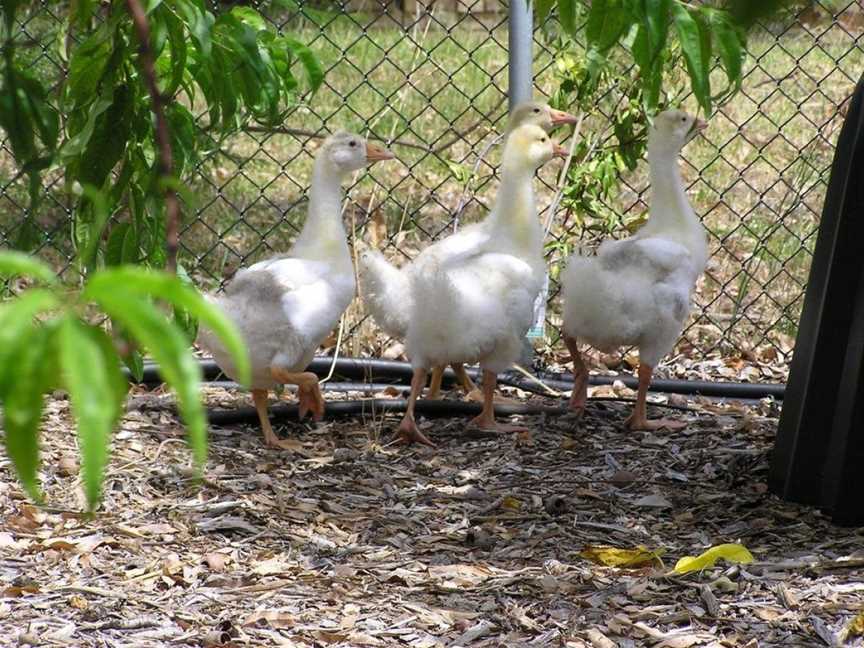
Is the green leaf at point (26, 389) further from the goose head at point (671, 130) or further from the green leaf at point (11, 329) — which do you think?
the goose head at point (671, 130)

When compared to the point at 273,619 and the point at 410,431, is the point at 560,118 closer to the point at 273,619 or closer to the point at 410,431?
the point at 410,431

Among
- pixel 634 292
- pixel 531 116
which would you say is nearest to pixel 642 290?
pixel 634 292

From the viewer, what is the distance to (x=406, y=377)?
534cm

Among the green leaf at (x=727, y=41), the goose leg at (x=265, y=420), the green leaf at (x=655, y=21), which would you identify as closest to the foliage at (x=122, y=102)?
the green leaf at (x=655, y=21)

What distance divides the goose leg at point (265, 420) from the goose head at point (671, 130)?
5.74ft

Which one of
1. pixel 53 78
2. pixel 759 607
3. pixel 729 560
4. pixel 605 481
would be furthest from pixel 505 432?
pixel 53 78

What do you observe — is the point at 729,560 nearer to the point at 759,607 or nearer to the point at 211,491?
the point at 759,607

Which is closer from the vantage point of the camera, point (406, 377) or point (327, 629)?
point (327, 629)

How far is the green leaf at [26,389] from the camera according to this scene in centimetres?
76

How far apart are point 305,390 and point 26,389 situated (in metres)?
3.88

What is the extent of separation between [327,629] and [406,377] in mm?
2512

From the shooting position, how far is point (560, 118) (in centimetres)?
503

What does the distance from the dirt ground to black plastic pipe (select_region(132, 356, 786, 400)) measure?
393 mm

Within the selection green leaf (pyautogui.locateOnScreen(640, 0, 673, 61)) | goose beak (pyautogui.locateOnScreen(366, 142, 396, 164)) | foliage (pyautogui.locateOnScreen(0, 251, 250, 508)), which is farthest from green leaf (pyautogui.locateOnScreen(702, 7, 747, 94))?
goose beak (pyautogui.locateOnScreen(366, 142, 396, 164))
